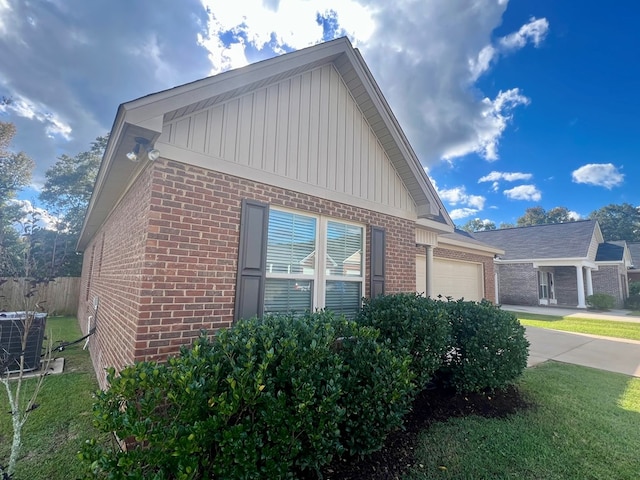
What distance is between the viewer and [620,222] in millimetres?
49594

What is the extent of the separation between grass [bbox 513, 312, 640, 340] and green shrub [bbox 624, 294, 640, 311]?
35.5 feet

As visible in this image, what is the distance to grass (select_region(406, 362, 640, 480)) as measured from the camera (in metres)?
3.02

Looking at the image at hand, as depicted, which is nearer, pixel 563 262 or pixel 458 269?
pixel 458 269

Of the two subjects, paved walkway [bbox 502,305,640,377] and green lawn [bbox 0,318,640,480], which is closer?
green lawn [bbox 0,318,640,480]

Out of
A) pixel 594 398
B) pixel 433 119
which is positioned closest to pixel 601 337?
pixel 594 398

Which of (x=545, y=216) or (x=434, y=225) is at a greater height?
(x=545, y=216)

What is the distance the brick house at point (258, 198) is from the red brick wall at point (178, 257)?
0.01m

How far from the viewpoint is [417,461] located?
124 inches

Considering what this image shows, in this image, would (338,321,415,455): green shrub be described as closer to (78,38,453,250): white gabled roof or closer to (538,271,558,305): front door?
(78,38,453,250): white gabled roof

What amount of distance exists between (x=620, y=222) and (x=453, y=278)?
58.8 meters

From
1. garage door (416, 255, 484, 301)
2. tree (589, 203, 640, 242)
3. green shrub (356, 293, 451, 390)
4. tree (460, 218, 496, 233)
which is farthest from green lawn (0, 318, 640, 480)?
tree (460, 218, 496, 233)

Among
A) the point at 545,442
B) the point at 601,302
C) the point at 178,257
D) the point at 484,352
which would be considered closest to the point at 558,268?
the point at 601,302

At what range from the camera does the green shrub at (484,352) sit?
445 cm

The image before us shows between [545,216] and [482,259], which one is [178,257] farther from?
[545,216]
